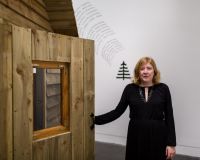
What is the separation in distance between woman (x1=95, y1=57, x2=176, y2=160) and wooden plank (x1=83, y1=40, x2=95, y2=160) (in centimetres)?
17

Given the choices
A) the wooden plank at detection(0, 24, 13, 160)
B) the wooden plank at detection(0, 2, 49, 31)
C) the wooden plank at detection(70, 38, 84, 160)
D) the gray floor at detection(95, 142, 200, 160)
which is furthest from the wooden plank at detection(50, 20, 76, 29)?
the gray floor at detection(95, 142, 200, 160)

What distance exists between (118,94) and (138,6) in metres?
0.92

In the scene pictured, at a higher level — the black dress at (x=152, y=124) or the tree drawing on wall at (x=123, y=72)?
the tree drawing on wall at (x=123, y=72)

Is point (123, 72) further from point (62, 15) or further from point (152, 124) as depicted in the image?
point (62, 15)

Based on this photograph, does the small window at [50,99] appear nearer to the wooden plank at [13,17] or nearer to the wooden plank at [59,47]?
the wooden plank at [59,47]

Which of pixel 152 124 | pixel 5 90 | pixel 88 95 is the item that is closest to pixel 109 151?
pixel 152 124

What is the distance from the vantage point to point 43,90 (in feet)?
5.97

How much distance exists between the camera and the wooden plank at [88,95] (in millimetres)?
1960

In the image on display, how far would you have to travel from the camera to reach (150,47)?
2.49m

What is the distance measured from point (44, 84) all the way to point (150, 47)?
1172 mm

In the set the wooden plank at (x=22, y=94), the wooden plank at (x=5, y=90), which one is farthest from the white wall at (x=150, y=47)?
the wooden plank at (x=5, y=90)

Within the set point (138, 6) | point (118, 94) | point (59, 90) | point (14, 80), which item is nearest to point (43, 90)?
Result: point (59, 90)

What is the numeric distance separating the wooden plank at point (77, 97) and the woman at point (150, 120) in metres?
0.28

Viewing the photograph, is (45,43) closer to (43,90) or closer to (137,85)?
(43,90)
